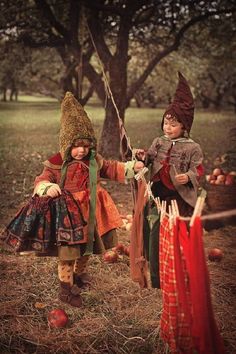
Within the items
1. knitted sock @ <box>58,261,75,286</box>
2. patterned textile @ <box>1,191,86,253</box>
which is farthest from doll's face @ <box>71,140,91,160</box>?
knitted sock @ <box>58,261,75,286</box>

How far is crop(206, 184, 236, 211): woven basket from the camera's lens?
231 inches

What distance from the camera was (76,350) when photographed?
303 centimetres

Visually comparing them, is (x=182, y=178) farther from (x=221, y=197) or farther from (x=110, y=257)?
(x=221, y=197)

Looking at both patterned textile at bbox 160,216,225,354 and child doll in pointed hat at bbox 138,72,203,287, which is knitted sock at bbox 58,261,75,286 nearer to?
child doll in pointed hat at bbox 138,72,203,287

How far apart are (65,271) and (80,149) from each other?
1045 mm

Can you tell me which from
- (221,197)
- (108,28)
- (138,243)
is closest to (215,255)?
(221,197)

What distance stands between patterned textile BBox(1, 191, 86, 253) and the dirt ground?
0.59 meters

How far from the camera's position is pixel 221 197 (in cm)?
590

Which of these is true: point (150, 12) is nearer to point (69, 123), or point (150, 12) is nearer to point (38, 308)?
point (69, 123)

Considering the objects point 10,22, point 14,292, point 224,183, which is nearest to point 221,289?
point 14,292

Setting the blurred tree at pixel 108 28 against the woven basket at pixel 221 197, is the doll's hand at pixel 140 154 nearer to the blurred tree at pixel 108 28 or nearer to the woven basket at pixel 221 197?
the woven basket at pixel 221 197

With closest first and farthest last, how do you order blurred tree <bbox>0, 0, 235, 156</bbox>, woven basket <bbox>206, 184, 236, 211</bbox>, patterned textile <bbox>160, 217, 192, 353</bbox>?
1. patterned textile <bbox>160, 217, 192, 353</bbox>
2. woven basket <bbox>206, 184, 236, 211</bbox>
3. blurred tree <bbox>0, 0, 235, 156</bbox>

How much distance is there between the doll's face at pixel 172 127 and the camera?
3.49 meters

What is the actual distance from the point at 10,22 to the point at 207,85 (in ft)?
70.0
